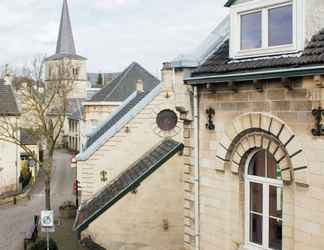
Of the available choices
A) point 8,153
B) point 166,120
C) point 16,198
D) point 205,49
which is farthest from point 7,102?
point 205,49

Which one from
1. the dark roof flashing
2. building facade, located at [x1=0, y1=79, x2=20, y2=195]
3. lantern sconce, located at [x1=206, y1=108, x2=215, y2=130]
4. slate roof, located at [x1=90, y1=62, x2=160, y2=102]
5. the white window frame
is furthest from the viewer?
slate roof, located at [x1=90, y1=62, x2=160, y2=102]

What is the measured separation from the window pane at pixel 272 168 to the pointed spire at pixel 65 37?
83111 millimetres

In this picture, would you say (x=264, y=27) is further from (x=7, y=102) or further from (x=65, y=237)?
(x=7, y=102)

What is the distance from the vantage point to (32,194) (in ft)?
124

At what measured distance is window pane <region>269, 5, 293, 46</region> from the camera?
7.14 metres

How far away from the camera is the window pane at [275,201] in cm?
729

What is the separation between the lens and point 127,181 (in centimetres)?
1584

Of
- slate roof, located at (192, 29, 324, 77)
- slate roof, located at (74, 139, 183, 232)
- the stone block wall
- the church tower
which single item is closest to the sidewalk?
slate roof, located at (74, 139, 183, 232)

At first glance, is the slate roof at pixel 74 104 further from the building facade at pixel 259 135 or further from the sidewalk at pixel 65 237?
the building facade at pixel 259 135

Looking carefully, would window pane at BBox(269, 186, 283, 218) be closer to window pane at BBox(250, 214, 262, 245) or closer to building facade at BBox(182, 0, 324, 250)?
building facade at BBox(182, 0, 324, 250)

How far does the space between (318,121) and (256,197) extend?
6.20 feet

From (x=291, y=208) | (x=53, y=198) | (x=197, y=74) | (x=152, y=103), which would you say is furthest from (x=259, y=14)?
(x=53, y=198)

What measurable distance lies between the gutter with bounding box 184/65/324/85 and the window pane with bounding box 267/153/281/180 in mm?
1307

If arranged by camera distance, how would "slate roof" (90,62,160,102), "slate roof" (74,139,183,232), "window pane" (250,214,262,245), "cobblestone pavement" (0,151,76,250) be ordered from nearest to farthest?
"window pane" (250,214,262,245)
"slate roof" (74,139,183,232)
"cobblestone pavement" (0,151,76,250)
"slate roof" (90,62,160,102)
